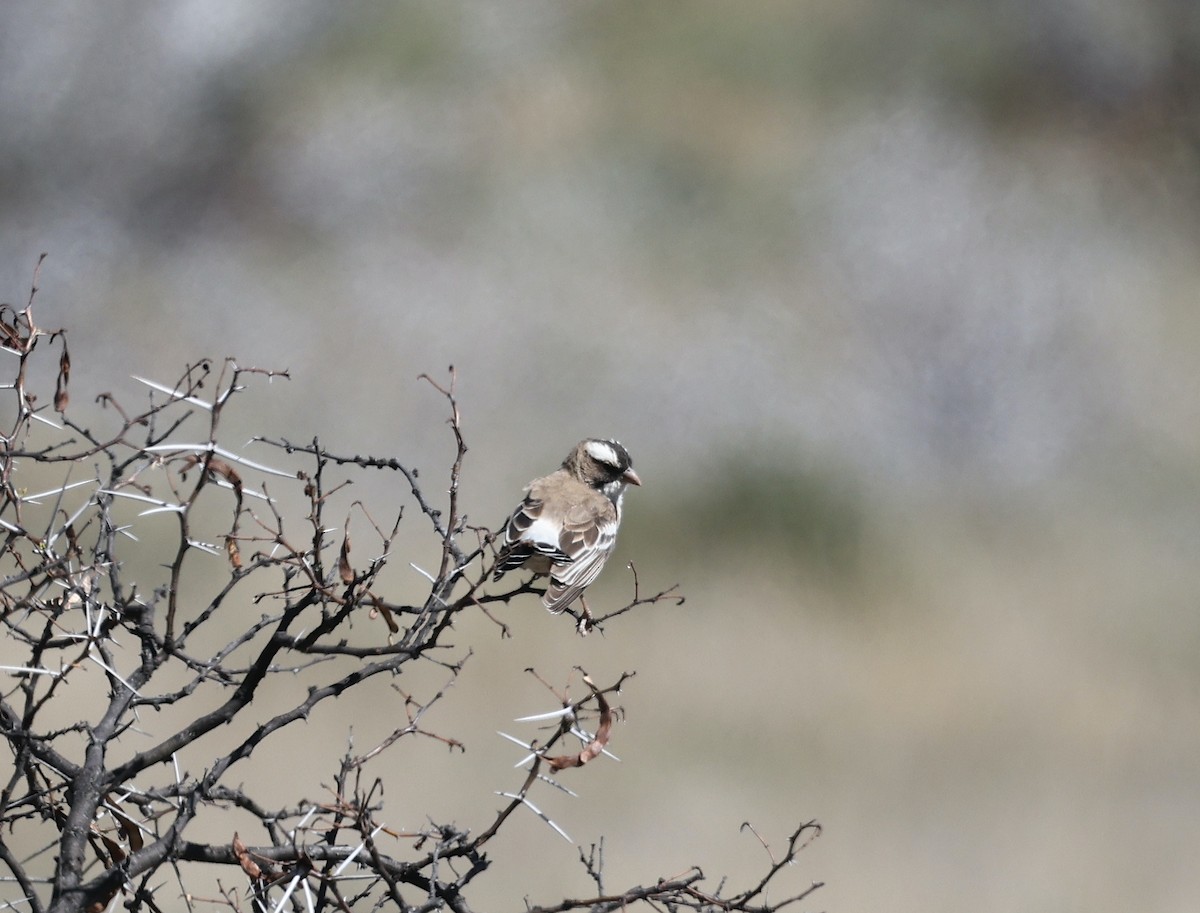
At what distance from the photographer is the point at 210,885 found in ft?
35.8

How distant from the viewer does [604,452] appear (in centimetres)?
695

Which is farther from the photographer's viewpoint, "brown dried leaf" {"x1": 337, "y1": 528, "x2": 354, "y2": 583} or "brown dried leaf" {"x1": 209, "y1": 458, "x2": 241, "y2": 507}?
"brown dried leaf" {"x1": 337, "y1": 528, "x2": 354, "y2": 583}

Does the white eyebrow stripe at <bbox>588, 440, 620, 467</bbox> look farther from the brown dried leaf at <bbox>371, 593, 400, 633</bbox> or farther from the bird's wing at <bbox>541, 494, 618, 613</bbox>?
the brown dried leaf at <bbox>371, 593, 400, 633</bbox>

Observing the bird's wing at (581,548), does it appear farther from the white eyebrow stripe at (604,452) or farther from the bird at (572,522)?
the white eyebrow stripe at (604,452)

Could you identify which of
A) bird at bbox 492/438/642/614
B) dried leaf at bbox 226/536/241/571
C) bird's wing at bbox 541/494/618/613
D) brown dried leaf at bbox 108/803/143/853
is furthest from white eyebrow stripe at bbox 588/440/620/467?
brown dried leaf at bbox 108/803/143/853

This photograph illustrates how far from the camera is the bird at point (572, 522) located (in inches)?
215

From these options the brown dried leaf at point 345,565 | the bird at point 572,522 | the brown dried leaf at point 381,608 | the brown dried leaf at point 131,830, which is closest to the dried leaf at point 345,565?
the brown dried leaf at point 345,565

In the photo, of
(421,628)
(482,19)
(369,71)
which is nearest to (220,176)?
(369,71)

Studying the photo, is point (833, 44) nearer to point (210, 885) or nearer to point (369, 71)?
point (369, 71)

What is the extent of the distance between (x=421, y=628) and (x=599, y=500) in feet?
10.7

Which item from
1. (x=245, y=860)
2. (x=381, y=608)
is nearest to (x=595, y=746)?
(x=381, y=608)

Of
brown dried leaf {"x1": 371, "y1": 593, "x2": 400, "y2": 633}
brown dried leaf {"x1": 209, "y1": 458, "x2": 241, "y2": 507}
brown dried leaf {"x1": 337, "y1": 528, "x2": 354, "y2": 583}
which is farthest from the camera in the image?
brown dried leaf {"x1": 337, "y1": 528, "x2": 354, "y2": 583}

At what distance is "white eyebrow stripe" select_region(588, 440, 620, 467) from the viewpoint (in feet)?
22.8

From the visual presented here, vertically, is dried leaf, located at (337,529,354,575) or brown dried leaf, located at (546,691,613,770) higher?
dried leaf, located at (337,529,354,575)
